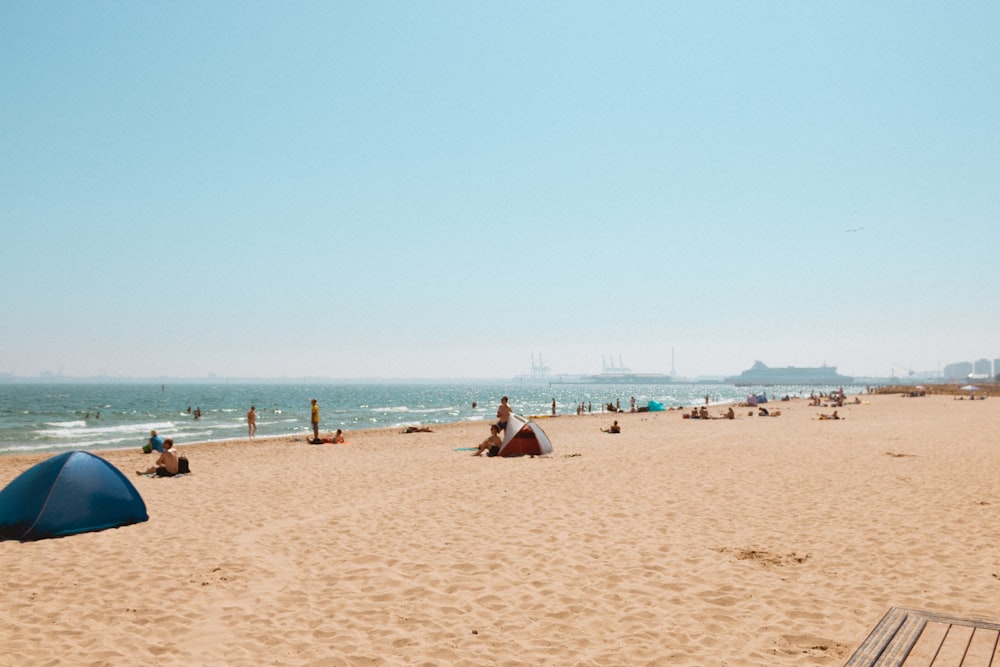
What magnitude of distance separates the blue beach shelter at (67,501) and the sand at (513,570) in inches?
12.9

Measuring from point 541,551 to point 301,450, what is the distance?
17.3 metres

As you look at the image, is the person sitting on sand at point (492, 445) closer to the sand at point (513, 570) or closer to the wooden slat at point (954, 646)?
the sand at point (513, 570)

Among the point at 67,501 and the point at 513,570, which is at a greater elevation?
the point at 67,501

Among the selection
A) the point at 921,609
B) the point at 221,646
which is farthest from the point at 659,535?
the point at 221,646

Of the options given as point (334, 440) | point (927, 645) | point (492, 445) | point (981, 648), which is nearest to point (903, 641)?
point (927, 645)

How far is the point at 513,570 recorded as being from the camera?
7.64 meters

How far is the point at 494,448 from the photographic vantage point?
64.4 ft

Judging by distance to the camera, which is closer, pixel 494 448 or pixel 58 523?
pixel 58 523

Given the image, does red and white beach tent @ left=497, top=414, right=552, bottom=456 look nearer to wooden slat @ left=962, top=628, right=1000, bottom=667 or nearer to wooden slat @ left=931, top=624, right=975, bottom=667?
wooden slat @ left=931, top=624, right=975, bottom=667

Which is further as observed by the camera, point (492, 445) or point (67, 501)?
point (492, 445)

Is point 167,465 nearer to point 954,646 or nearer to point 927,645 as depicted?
point 927,645

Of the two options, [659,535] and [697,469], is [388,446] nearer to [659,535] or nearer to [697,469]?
[697,469]

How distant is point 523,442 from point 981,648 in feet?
47.8

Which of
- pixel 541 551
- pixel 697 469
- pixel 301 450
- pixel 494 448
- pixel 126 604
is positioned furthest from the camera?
pixel 301 450
